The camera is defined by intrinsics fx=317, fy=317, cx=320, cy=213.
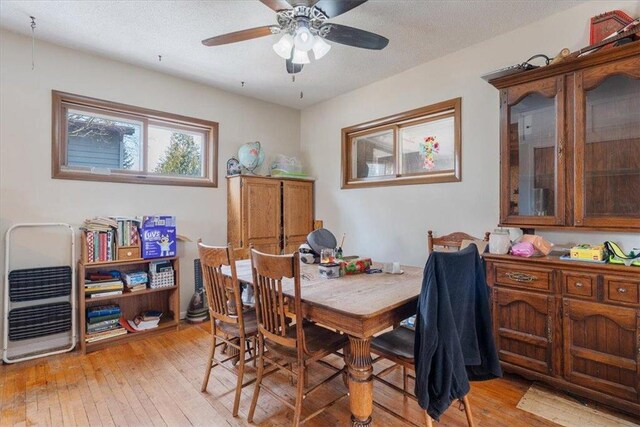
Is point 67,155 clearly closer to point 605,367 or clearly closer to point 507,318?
point 507,318

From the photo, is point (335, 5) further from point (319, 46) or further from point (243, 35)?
point (243, 35)

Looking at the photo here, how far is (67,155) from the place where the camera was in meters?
2.97

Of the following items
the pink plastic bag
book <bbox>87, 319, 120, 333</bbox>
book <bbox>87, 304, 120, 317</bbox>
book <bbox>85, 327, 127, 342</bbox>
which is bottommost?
book <bbox>85, 327, 127, 342</bbox>

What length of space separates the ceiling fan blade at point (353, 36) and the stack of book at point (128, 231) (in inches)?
94.9

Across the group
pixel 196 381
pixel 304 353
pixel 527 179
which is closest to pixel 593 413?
pixel 527 179

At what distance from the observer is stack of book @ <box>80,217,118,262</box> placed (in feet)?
9.18

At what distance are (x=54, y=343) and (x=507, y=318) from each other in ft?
12.3

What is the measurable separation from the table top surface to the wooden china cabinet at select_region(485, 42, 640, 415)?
81cm

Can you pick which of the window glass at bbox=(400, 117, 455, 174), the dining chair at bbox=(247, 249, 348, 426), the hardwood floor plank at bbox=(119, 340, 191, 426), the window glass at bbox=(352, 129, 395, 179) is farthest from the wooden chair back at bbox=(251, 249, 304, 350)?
the window glass at bbox=(352, 129, 395, 179)

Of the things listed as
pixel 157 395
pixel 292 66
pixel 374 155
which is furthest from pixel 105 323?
pixel 374 155

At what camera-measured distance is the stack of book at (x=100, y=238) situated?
2.80 m

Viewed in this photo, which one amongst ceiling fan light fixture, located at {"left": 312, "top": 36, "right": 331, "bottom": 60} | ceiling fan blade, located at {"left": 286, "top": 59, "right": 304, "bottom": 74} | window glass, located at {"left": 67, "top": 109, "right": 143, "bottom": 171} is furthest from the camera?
window glass, located at {"left": 67, "top": 109, "right": 143, "bottom": 171}

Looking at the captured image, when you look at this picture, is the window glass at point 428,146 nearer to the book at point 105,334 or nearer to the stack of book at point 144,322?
the stack of book at point 144,322

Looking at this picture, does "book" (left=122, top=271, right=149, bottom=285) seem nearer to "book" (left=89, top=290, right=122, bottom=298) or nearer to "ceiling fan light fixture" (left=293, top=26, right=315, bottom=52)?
"book" (left=89, top=290, right=122, bottom=298)
